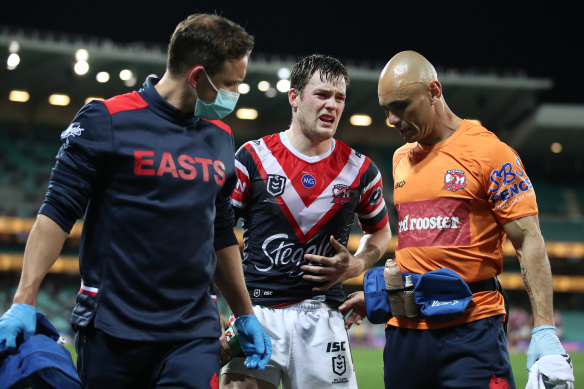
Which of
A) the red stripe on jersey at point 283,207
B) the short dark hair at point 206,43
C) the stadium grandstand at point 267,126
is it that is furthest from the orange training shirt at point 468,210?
the stadium grandstand at point 267,126

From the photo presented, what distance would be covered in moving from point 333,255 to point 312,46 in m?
35.7

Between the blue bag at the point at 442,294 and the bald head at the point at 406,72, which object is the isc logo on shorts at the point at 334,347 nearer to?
the blue bag at the point at 442,294

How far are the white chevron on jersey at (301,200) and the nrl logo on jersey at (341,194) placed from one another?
21mm

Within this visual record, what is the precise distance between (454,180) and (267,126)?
30.3 metres

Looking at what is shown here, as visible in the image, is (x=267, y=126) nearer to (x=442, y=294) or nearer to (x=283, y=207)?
(x=283, y=207)

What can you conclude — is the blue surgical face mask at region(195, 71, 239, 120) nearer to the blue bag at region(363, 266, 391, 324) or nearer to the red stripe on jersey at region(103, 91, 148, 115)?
the red stripe on jersey at region(103, 91, 148, 115)

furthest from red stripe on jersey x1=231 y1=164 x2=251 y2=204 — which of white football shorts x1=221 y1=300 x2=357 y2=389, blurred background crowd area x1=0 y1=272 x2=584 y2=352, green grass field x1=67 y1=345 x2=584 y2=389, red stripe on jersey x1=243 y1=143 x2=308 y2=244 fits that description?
blurred background crowd area x1=0 y1=272 x2=584 y2=352

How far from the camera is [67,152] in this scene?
2891mm

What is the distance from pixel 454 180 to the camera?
3.76 m

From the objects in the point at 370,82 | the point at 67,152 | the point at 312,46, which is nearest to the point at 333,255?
the point at 67,152

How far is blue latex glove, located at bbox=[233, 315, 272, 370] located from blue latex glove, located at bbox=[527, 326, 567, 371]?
4.22 feet

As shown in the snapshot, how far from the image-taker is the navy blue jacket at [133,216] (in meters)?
2.87

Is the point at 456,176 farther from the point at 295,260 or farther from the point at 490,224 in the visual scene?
the point at 295,260

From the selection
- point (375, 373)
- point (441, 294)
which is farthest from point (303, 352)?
point (375, 373)
